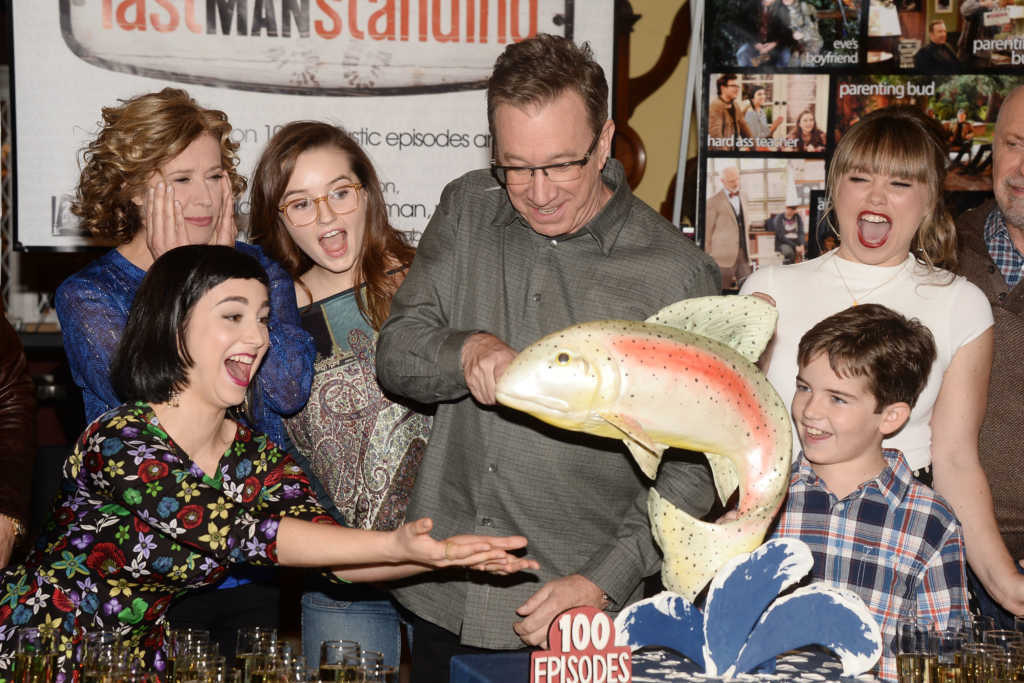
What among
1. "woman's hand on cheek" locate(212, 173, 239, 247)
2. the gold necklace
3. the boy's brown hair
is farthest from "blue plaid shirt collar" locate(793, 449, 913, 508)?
"woman's hand on cheek" locate(212, 173, 239, 247)

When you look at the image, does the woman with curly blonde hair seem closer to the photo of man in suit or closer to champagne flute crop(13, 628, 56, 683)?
champagne flute crop(13, 628, 56, 683)

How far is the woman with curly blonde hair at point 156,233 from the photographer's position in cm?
260

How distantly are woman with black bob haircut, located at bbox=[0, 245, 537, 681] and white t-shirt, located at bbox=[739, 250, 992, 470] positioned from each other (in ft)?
3.32

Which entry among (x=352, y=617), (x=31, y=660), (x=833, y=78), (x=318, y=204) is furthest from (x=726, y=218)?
(x=31, y=660)

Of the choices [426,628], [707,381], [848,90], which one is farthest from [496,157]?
[848,90]

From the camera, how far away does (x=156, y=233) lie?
2680 millimetres

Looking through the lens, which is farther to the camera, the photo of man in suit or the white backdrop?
the photo of man in suit

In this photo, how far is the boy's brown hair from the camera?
241cm

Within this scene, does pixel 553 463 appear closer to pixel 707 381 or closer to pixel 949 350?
pixel 707 381

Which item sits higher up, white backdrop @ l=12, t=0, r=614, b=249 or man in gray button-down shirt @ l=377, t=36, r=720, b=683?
white backdrop @ l=12, t=0, r=614, b=249

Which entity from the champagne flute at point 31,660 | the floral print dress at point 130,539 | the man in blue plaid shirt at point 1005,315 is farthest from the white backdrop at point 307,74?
the champagne flute at point 31,660

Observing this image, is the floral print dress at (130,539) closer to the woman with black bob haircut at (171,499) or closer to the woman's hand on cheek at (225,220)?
the woman with black bob haircut at (171,499)

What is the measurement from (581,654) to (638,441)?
37cm

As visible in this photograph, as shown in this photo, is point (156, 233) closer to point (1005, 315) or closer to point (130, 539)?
point (130, 539)
